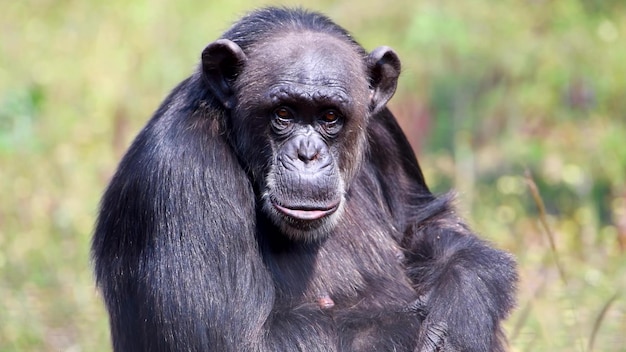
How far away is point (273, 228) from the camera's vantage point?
16.5ft

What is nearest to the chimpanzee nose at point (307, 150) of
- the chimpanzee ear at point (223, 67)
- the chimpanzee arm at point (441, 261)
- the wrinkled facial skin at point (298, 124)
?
the wrinkled facial skin at point (298, 124)

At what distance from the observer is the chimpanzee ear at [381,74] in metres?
5.36

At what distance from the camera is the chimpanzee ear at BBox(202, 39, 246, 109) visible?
16.3 feet

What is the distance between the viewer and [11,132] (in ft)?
26.5

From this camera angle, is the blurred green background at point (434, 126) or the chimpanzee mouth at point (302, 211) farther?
the blurred green background at point (434, 126)

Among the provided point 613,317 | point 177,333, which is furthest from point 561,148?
point 177,333

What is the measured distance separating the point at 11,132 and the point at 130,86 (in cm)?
343

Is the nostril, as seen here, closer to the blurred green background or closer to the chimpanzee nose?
the chimpanzee nose

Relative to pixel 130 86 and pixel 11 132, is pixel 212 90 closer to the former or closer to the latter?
pixel 11 132

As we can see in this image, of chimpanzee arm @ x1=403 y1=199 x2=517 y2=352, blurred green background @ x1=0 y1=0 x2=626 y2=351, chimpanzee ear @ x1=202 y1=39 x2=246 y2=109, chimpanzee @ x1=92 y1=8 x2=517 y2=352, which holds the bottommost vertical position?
blurred green background @ x1=0 y1=0 x2=626 y2=351

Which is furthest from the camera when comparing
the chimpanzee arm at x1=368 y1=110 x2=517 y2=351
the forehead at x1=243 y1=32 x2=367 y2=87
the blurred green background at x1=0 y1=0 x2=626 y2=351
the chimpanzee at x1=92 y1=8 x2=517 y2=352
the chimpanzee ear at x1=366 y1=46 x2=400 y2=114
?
the blurred green background at x1=0 y1=0 x2=626 y2=351

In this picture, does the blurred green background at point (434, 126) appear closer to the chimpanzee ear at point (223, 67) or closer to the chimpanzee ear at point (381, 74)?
the chimpanzee ear at point (381, 74)

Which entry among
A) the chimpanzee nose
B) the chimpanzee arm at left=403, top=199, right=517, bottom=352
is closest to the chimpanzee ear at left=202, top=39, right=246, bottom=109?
the chimpanzee nose

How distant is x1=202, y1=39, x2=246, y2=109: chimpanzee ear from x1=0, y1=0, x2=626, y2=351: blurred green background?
2258 mm
